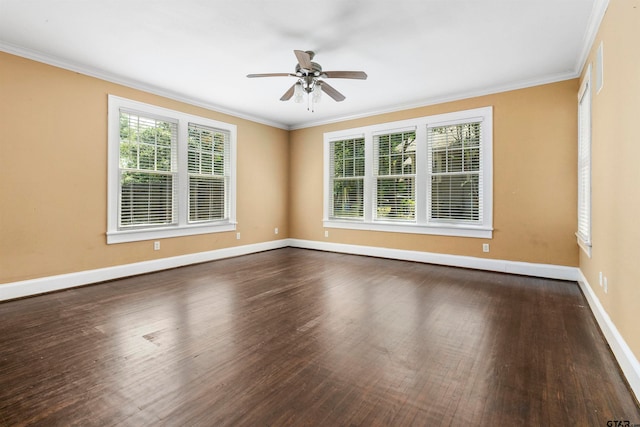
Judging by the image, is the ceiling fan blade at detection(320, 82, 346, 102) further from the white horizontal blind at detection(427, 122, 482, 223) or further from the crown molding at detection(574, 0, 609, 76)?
the crown molding at detection(574, 0, 609, 76)

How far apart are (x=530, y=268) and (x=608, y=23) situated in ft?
10.2

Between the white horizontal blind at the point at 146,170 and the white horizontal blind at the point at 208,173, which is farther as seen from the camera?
the white horizontal blind at the point at 208,173

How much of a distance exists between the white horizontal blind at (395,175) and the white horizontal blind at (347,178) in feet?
1.19

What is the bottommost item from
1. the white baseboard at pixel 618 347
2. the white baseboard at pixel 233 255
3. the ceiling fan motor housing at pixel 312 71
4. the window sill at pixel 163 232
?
the white baseboard at pixel 618 347

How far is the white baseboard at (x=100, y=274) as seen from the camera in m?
3.50

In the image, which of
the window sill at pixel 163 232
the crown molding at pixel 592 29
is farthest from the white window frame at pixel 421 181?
the window sill at pixel 163 232

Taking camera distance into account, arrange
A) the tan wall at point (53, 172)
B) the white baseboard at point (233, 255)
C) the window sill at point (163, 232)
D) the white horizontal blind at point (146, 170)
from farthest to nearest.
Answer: the white horizontal blind at point (146, 170) < the window sill at point (163, 232) < the white baseboard at point (233, 255) < the tan wall at point (53, 172)

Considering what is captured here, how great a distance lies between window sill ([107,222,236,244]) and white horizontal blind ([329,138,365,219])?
2182 mm

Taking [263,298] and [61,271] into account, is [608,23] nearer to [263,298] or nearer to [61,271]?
[263,298]

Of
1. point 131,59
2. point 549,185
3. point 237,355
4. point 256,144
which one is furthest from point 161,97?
point 549,185

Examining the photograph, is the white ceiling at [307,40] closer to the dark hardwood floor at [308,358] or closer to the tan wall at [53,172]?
the tan wall at [53,172]

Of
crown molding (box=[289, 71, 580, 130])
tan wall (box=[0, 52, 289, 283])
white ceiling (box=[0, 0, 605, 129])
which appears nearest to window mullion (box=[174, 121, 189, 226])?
tan wall (box=[0, 52, 289, 283])

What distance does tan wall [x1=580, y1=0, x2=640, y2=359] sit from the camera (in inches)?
74.9

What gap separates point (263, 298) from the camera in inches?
139
